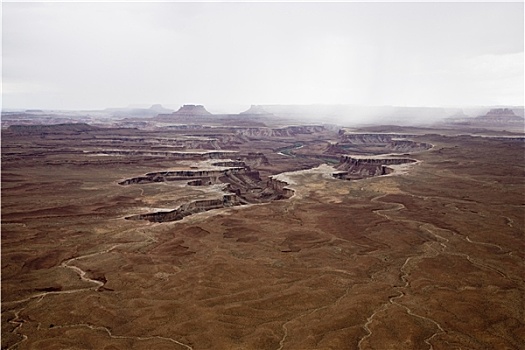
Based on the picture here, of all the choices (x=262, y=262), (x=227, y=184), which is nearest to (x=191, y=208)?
(x=227, y=184)

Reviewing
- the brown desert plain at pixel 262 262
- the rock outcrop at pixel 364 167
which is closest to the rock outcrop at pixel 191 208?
the brown desert plain at pixel 262 262

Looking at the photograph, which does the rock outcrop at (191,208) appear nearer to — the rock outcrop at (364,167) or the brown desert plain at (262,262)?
the brown desert plain at (262,262)

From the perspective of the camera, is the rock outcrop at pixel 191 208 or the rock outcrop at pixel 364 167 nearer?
the rock outcrop at pixel 191 208

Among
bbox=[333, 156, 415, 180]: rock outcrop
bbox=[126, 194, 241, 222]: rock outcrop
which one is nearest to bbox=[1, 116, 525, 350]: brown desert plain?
bbox=[126, 194, 241, 222]: rock outcrop

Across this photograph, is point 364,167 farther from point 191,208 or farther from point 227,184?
point 191,208

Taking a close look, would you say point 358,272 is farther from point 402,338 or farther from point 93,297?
point 93,297

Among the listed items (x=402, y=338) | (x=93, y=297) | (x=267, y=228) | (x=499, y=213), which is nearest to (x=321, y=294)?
(x=402, y=338)

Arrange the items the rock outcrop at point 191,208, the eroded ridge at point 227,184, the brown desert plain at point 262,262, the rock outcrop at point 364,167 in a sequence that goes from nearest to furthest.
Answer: the brown desert plain at point 262,262
the rock outcrop at point 191,208
the eroded ridge at point 227,184
the rock outcrop at point 364,167

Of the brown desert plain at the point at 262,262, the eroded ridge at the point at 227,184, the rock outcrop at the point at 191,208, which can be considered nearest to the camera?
the brown desert plain at the point at 262,262

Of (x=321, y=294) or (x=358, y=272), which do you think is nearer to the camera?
(x=321, y=294)
